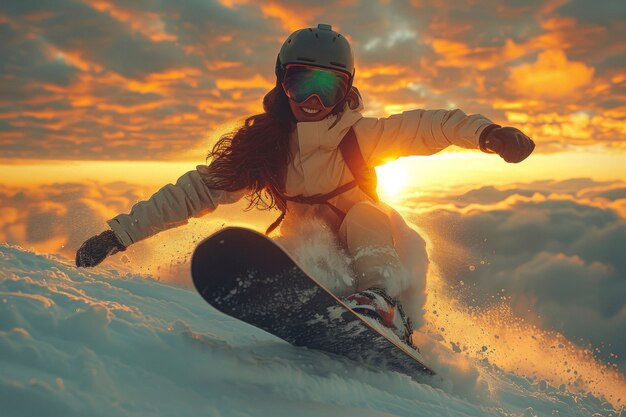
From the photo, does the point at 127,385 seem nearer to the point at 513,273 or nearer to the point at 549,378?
the point at 549,378

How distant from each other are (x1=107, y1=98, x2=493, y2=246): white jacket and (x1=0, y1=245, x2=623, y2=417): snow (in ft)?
2.67

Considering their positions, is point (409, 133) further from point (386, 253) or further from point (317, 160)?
point (386, 253)

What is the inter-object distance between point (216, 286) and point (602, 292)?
438ft

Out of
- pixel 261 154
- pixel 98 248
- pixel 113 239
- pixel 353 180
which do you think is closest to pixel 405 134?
pixel 353 180

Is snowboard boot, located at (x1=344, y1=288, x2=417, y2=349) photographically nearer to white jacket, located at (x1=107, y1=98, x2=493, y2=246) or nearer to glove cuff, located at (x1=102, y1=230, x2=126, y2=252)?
white jacket, located at (x1=107, y1=98, x2=493, y2=246)

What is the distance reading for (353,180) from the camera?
407cm

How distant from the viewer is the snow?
1.67 metres

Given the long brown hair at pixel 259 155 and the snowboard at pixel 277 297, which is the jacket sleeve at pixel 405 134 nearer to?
the long brown hair at pixel 259 155

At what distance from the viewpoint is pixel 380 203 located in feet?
14.2

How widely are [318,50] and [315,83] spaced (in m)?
0.24

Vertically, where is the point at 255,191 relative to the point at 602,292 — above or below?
below

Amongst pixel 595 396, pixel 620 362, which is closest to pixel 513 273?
pixel 620 362

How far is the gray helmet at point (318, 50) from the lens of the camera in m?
3.79

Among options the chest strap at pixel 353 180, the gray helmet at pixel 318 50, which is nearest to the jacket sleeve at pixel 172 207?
the chest strap at pixel 353 180
